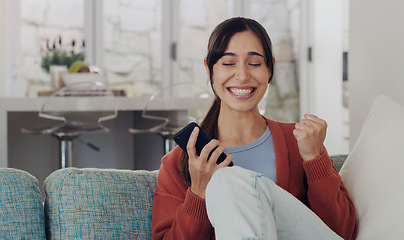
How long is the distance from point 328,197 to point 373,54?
96cm

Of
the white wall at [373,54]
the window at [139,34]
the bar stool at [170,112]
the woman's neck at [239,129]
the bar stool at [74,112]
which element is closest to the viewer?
the woman's neck at [239,129]

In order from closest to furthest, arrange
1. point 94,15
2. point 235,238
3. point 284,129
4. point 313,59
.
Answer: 1. point 235,238
2. point 284,129
3. point 94,15
4. point 313,59

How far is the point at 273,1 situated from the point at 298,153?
450 cm

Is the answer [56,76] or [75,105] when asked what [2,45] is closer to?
[56,76]

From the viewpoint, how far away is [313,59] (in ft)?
18.8

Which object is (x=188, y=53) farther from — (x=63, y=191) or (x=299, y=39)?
(x=63, y=191)

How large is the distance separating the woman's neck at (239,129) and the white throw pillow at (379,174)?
274mm

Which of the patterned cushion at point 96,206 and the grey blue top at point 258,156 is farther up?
the grey blue top at point 258,156

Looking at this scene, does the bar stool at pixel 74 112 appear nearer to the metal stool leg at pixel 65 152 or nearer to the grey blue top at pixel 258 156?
the metal stool leg at pixel 65 152

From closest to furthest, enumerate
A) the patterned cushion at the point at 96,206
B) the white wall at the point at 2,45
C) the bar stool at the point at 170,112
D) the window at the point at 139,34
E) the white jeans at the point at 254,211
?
the white jeans at the point at 254,211, the patterned cushion at the point at 96,206, the bar stool at the point at 170,112, the white wall at the point at 2,45, the window at the point at 139,34

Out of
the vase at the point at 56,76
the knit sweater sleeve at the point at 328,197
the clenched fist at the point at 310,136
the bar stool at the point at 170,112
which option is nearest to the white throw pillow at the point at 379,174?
the knit sweater sleeve at the point at 328,197

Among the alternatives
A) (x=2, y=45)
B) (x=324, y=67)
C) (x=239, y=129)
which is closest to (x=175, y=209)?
(x=239, y=129)

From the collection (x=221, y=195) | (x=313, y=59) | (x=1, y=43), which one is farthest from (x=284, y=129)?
(x=313, y=59)

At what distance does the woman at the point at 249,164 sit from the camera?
44.7 inches
